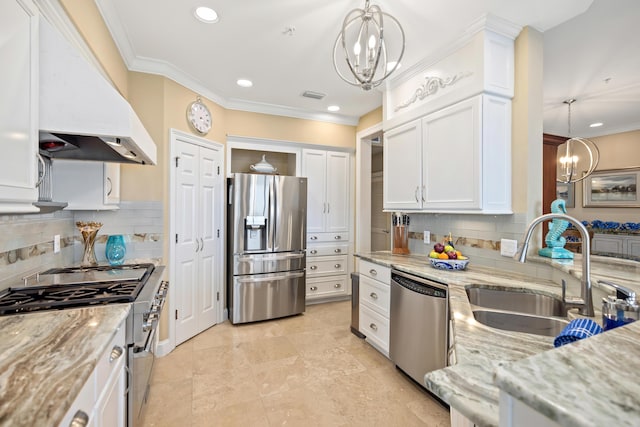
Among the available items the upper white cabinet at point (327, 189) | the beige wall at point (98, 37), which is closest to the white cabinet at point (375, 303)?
the upper white cabinet at point (327, 189)

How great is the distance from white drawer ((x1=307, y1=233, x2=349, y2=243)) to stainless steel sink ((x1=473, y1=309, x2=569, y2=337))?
2.81 meters

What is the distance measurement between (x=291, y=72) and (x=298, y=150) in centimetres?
125

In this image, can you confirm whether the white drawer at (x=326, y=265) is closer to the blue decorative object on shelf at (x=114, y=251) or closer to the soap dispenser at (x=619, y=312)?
the blue decorative object on shelf at (x=114, y=251)

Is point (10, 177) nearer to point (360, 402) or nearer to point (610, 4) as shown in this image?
point (360, 402)

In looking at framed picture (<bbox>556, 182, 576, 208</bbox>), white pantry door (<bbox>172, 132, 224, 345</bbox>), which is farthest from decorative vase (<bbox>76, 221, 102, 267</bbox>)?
framed picture (<bbox>556, 182, 576, 208</bbox>)

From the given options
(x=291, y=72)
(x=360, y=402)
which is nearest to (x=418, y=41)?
(x=291, y=72)

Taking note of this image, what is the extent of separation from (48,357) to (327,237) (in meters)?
3.42

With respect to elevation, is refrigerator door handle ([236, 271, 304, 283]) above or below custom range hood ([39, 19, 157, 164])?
below

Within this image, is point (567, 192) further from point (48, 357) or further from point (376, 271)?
point (48, 357)

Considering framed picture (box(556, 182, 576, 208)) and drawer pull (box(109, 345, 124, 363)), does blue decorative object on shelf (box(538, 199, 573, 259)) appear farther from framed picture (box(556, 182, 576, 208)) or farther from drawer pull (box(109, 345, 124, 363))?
framed picture (box(556, 182, 576, 208))

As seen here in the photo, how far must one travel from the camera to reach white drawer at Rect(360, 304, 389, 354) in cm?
260

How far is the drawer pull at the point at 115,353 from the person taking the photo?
45.8 inches

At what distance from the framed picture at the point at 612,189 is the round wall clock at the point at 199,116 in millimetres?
6376

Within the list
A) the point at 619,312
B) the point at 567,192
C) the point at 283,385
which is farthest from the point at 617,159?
the point at 283,385
